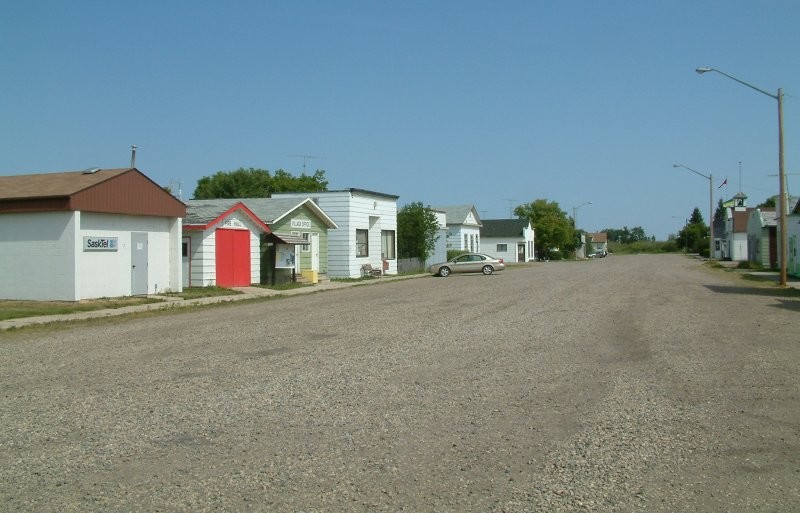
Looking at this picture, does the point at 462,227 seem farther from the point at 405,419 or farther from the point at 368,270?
the point at 405,419

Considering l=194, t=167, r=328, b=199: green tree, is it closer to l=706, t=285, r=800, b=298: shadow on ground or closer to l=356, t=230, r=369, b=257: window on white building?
l=356, t=230, r=369, b=257: window on white building

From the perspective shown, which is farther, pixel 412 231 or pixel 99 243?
pixel 412 231

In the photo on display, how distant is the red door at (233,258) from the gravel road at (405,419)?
14202 millimetres

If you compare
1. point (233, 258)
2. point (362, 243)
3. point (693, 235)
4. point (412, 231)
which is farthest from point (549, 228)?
point (233, 258)

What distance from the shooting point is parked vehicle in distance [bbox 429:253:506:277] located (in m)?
47.3

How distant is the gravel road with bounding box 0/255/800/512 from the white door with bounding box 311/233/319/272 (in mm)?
22419

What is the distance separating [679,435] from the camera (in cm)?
763

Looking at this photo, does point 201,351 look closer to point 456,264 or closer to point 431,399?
point 431,399

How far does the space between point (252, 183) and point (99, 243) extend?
56.4 metres

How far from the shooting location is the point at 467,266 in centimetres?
4775

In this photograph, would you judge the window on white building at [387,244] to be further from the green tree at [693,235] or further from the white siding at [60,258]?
the green tree at [693,235]

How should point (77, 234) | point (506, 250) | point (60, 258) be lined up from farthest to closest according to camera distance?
point (506, 250)
point (60, 258)
point (77, 234)

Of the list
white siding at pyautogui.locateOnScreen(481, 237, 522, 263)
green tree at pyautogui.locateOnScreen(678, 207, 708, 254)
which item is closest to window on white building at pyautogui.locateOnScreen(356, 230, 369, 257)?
white siding at pyautogui.locateOnScreen(481, 237, 522, 263)

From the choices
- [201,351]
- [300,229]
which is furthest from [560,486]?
[300,229]
